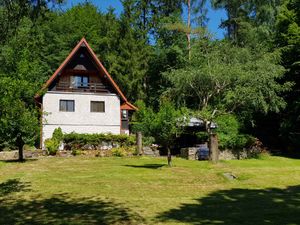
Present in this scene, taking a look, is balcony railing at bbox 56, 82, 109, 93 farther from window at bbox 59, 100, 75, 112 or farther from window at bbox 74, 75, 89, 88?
window at bbox 59, 100, 75, 112

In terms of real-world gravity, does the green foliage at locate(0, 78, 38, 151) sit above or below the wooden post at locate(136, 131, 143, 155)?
above

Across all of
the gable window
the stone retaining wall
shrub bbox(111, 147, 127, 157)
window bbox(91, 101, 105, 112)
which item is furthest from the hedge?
the gable window

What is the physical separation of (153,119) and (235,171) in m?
5.23

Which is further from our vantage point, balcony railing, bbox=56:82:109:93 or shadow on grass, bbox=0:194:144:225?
balcony railing, bbox=56:82:109:93

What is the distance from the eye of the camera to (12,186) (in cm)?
1692

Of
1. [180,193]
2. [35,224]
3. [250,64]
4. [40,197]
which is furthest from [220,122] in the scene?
[35,224]

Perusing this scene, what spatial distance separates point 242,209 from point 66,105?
30571mm

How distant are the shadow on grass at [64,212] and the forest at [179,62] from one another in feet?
16.3

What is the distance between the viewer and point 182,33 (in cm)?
4972

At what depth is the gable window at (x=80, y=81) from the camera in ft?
136

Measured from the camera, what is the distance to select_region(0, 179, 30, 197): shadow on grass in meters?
15.7

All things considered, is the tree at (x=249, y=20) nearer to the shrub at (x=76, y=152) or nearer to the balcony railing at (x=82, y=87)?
the balcony railing at (x=82, y=87)

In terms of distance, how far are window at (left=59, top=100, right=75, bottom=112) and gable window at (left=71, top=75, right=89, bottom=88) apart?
1811 millimetres

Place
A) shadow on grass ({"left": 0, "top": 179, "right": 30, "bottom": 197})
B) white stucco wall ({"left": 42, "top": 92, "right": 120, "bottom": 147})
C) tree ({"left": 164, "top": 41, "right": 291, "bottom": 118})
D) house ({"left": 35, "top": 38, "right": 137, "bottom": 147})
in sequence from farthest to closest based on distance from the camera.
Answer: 1. house ({"left": 35, "top": 38, "right": 137, "bottom": 147})
2. white stucco wall ({"left": 42, "top": 92, "right": 120, "bottom": 147})
3. tree ({"left": 164, "top": 41, "right": 291, "bottom": 118})
4. shadow on grass ({"left": 0, "top": 179, "right": 30, "bottom": 197})
